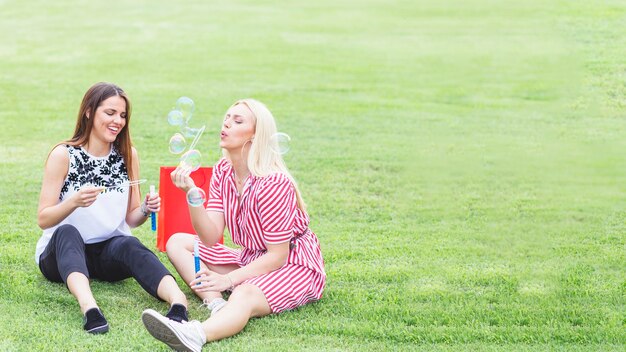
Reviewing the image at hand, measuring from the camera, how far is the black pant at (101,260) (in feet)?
14.4

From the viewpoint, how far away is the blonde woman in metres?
4.27

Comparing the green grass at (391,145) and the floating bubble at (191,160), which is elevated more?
the floating bubble at (191,160)

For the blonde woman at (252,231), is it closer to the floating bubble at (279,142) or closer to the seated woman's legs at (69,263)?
the floating bubble at (279,142)

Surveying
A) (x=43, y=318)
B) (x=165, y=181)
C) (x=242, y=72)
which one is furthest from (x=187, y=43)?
Result: (x=43, y=318)

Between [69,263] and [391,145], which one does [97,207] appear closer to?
[69,263]

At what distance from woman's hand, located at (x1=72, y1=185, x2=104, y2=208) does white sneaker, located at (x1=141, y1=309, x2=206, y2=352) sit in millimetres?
692

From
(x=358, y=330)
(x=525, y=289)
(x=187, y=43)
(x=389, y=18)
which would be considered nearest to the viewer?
(x=358, y=330)

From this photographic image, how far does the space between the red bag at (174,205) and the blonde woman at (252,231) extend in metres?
0.43

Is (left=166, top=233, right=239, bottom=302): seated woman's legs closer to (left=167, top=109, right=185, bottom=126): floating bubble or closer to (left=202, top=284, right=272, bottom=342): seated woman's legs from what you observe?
(left=202, top=284, right=272, bottom=342): seated woman's legs

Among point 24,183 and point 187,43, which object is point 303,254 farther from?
point 187,43

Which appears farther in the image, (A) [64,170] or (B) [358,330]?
(A) [64,170]

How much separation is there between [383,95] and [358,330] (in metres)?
6.21

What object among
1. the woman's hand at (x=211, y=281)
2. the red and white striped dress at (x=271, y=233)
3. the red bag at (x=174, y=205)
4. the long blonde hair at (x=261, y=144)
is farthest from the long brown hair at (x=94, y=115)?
the woman's hand at (x=211, y=281)

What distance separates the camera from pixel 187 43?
1251 centimetres
